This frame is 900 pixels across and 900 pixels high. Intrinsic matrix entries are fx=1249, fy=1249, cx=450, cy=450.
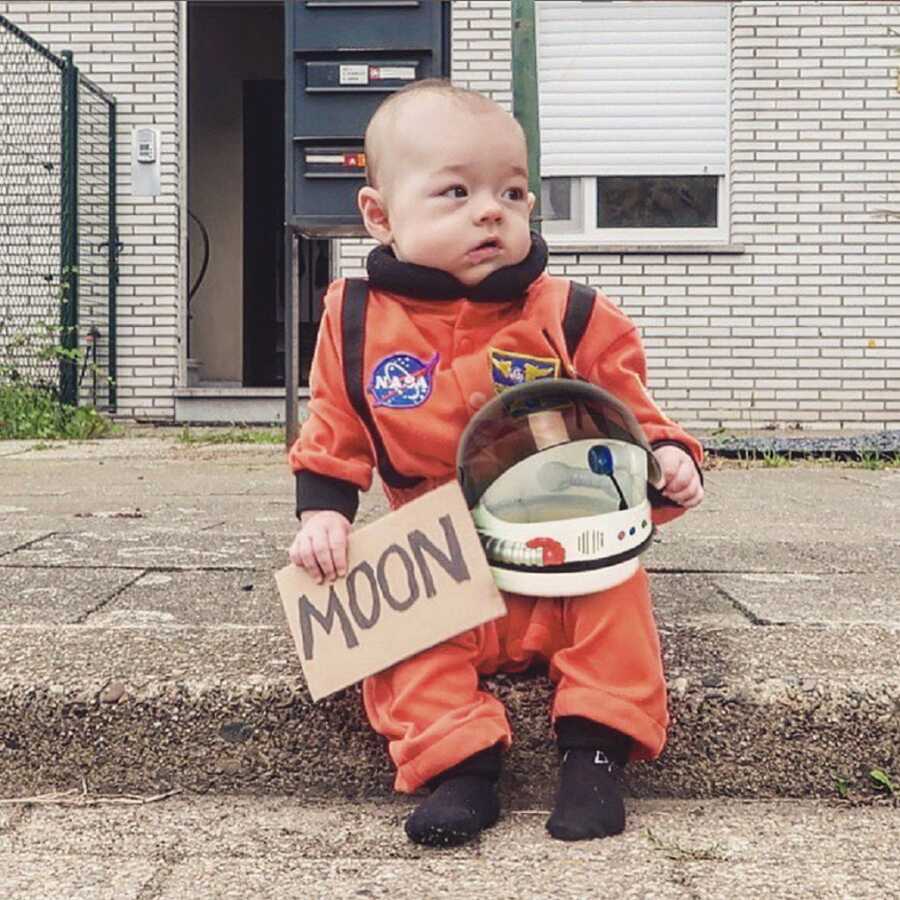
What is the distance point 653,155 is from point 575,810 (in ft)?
20.4

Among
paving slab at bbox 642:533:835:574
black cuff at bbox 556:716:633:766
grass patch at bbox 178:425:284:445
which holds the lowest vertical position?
black cuff at bbox 556:716:633:766

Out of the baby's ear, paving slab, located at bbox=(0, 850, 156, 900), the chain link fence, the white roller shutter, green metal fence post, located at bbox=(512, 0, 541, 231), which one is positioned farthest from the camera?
the white roller shutter

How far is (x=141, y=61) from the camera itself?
23.9 ft

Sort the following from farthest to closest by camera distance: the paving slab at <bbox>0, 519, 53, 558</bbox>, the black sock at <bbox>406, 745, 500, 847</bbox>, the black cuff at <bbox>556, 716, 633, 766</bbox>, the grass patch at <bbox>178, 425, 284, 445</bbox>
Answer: the grass patch at <bbox>178, 425, 284, 445</bbox> < the paving slab at <bbox>0, 519, 53, 558</bbox> < the black cuff at <bbox>556, 716, 633, 766</bbox> < the black sock at <bbox>406, 745, 500, 847</bbox>

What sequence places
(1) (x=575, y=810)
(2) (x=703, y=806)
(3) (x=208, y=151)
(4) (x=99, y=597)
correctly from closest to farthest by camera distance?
(1) (x=575, y=810) < (2) (x=703, y=806) < (4) (x=99, y=597) < (3) (x=208, y=151)

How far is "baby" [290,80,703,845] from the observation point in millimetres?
1638

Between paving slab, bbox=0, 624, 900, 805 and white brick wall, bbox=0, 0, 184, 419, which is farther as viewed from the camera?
white brick wall, bbox=0, 0, 184, 419

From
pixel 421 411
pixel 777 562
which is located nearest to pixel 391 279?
pixel 421 411

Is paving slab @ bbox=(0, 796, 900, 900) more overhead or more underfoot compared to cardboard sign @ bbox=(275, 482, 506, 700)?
more underfoot

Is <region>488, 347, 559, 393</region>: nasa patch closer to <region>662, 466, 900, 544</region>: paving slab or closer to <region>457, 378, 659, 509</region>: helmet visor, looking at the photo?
<region>457, 378, 659, 509</region>: helmet visor

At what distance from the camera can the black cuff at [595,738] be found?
162cm

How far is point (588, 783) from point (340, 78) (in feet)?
11.2

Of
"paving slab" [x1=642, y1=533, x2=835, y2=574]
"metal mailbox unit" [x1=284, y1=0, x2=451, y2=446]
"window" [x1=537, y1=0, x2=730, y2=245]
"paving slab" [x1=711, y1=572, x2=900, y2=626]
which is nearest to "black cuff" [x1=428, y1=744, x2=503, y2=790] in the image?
"paving slab" [x1=711, y1=572, x2=900, y2=626]

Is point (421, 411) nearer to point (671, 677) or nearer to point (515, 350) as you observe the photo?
point (515, 350)
